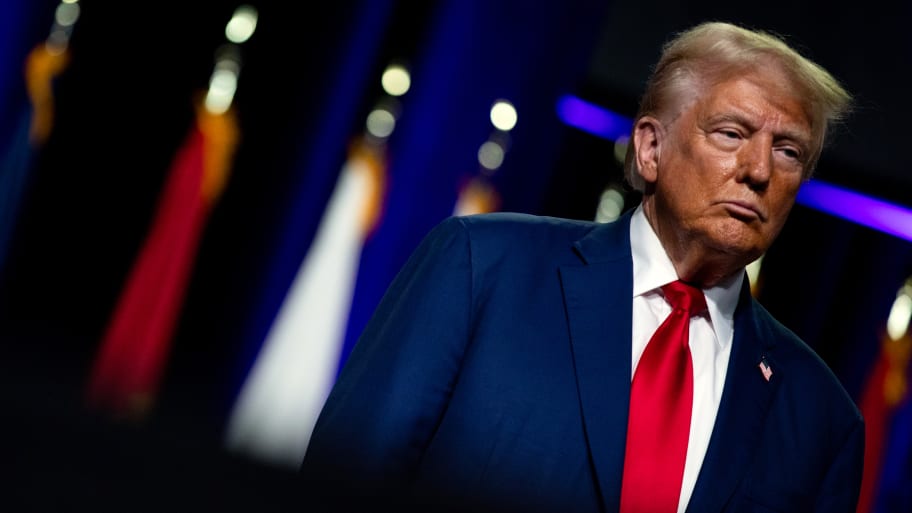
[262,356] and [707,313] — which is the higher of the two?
[707,313]

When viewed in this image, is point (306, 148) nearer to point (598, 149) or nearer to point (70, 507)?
point (598, 149)

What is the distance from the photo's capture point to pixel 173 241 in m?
5.12

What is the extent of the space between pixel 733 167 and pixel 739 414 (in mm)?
366

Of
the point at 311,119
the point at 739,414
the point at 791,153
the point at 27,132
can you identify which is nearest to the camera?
the point at 739,414

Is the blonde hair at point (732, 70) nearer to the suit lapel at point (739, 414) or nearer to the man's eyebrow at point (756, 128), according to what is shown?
the man's eyebrow at point (756, 128)

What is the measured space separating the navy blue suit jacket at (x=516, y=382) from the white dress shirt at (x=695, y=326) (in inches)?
0.9

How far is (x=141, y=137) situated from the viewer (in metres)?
5.04

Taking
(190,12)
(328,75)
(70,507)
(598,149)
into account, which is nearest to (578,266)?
(70,507)

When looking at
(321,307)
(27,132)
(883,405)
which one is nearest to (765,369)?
(321,307)

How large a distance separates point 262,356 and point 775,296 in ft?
9.02

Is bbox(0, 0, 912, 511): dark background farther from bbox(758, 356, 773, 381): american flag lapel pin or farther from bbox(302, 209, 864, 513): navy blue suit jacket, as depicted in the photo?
bbox(302, 209, 864, 513): navy blue suit jacket

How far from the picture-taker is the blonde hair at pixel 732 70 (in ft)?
5.39

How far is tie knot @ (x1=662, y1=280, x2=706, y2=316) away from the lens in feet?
4.98

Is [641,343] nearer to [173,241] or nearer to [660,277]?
[660,277]
